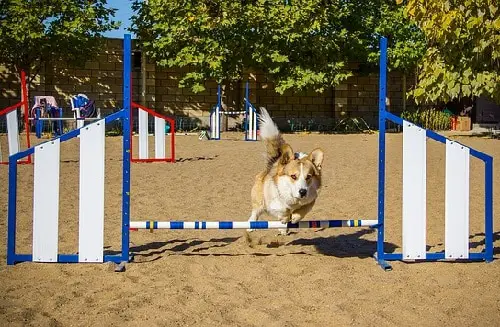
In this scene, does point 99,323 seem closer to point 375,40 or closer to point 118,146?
point 118,146

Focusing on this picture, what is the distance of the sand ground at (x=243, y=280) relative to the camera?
13.8ft

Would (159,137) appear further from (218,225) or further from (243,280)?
(243,280)

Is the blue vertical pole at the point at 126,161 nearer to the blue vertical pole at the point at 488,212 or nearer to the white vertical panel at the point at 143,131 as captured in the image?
the blue vertical pole at the point at 488,212

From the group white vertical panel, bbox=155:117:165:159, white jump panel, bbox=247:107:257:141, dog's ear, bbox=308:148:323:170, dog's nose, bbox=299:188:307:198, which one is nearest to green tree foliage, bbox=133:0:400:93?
white jump panel, bbox=247:107:257:141

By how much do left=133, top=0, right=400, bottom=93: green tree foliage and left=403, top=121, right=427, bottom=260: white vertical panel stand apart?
21.0 metres

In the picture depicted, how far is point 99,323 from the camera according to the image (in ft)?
13.3

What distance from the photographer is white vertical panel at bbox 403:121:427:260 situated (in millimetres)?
5602

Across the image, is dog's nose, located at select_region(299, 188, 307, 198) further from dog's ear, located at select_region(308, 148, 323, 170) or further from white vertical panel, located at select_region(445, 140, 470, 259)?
white vertical panel, located at select_region(445, 140, 470, 259)

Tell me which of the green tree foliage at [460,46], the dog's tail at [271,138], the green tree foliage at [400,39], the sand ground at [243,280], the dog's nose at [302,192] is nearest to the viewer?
the sand ground at [243,280]

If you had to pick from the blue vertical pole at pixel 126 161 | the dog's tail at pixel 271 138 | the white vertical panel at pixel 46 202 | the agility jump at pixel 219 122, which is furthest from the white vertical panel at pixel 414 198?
the agility jump at pixel 219 122

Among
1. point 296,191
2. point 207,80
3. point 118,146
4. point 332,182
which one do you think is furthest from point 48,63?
point 296,191

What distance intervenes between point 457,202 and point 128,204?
2.92 m

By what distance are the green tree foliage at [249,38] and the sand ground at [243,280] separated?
1811 centimetres

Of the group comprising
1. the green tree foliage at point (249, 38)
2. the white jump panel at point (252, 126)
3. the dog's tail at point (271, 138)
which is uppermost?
the green tree foliage at point (249, 38)
